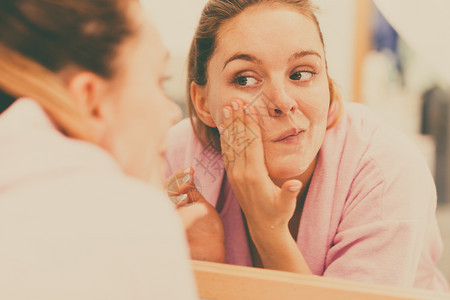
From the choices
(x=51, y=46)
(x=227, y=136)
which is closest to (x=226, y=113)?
(x=227, y=136)

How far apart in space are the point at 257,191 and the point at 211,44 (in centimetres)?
19

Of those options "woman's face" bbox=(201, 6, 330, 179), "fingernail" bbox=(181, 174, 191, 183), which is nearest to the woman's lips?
"woman's face" bbox=(201, 6, 330, 179)

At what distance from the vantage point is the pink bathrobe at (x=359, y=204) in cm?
50

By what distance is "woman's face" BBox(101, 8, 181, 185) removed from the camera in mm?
333

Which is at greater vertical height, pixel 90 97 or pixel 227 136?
pixel 90 97

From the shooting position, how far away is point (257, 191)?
0.51 m

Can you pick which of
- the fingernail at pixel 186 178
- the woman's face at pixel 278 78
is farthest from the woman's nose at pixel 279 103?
the fingernail at pixel 186 178

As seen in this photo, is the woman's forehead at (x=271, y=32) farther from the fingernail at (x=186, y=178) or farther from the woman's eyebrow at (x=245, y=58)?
the fingernail at (x=186, y=178)

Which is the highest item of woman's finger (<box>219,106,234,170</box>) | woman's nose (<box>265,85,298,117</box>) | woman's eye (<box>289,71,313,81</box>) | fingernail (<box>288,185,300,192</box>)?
woman's eye (<box>289,71,313,81</box>)

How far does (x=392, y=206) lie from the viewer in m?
0.50

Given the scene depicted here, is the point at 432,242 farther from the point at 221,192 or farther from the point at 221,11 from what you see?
the point at 221,11

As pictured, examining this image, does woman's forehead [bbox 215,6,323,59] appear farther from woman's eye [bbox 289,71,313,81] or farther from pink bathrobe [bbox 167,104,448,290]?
pink bathrobe [bbox 167,104,448,290]

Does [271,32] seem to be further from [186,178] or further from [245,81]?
[186,178]

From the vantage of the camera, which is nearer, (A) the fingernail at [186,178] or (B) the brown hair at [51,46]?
(B) the brown hair at [51,46]
